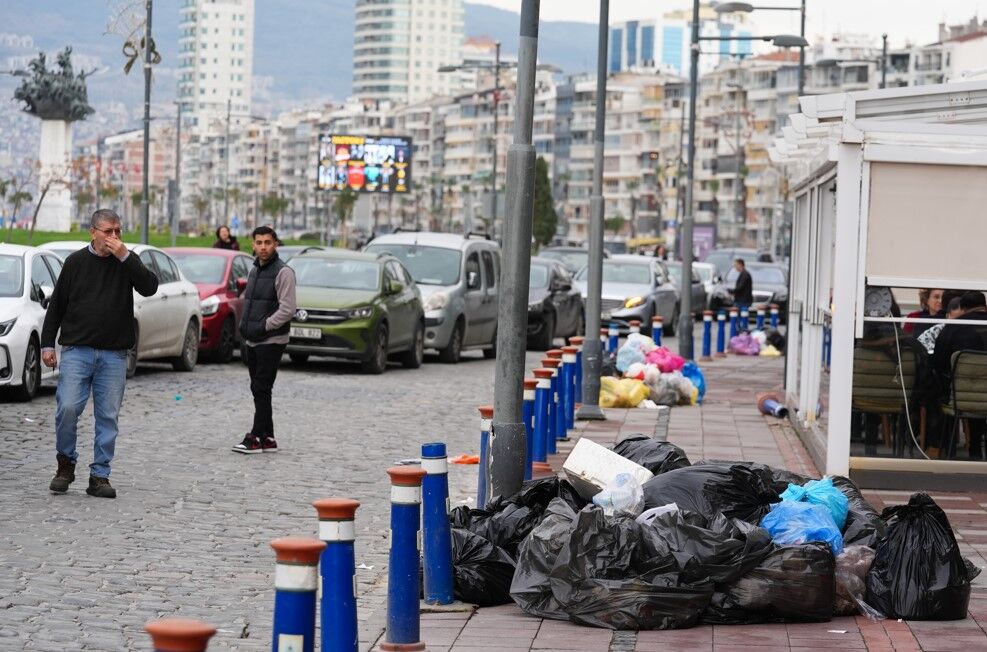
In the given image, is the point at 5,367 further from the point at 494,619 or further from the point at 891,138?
the point at 494,619

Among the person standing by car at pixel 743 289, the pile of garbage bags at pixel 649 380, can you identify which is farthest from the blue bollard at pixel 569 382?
the person standing by car at pixel 743 289

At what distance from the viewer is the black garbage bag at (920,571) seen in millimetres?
8594

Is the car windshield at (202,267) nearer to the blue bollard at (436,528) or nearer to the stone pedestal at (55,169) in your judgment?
the blue bollard at (436,528)

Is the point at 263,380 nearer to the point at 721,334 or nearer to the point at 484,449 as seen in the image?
the point at 484,449

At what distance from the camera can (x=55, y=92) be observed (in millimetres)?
101688

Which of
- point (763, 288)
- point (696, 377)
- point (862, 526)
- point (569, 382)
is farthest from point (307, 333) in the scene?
point (763, 288)

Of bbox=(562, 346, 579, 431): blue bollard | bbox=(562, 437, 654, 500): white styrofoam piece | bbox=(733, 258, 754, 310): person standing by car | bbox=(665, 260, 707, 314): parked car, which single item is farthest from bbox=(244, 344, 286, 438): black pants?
bbox=(665, 260, 707, 314): parked car

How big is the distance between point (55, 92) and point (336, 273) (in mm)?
78736

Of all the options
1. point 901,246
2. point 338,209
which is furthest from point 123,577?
point 338,209

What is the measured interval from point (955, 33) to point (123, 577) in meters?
181

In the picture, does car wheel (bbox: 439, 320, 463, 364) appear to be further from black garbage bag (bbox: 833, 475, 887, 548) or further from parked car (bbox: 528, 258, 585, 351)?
black garbage bag (bbox: 833, 475, 887, 548)

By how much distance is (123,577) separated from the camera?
943 centimetres

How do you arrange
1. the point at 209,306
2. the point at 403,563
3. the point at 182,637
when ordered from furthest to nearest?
1. the point at 209,306
2. the point at 403,563
3. the point at 182,637

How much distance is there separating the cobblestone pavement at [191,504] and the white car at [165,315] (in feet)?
1.74
